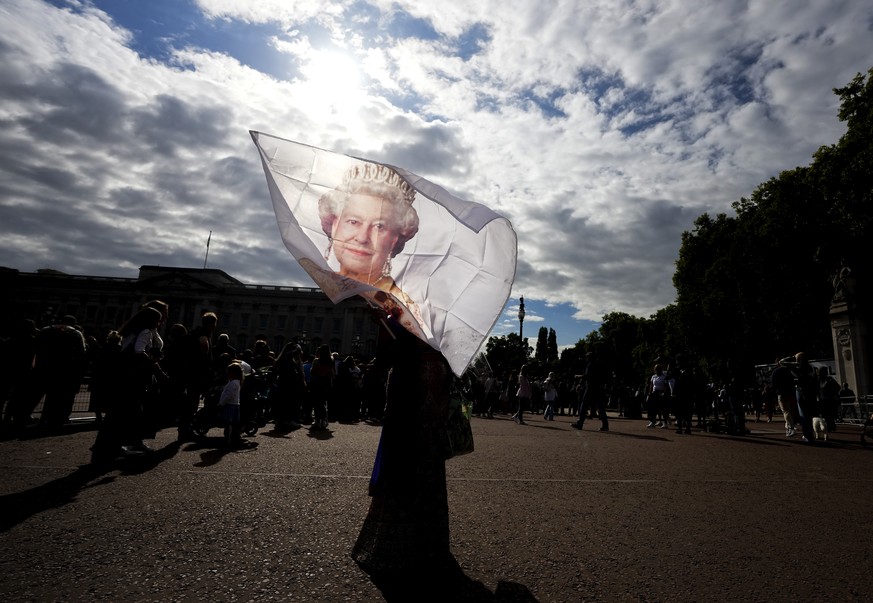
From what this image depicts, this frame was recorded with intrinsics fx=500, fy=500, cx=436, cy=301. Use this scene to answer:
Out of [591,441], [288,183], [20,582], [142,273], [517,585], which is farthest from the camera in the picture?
[142,273]

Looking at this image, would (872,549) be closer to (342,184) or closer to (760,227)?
A: (342,184)

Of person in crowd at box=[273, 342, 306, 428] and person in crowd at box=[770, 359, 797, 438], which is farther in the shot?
person in crowd at box=[770, 359, 797, 438]

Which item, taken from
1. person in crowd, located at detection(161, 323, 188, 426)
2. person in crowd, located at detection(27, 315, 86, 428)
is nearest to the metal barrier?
person in crowd, located at detection(161, 323, 188, 426)

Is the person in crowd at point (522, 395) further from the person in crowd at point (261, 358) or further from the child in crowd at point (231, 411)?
the child in crowd at point (231, 411)

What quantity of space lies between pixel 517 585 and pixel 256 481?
3485 mm

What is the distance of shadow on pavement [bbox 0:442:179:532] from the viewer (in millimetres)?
3812

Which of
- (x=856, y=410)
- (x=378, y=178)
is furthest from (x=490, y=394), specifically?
(x=378, y=178)

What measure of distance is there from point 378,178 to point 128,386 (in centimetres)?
492

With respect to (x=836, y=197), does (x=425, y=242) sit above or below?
below

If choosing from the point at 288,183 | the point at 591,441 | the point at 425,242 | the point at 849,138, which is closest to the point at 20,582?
the point at 288,183

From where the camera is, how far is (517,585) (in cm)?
281

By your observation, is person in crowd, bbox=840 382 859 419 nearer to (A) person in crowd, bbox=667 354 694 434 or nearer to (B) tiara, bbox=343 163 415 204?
(A) person in crowd, bbox=667 354 694 434

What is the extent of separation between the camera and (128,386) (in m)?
6.16

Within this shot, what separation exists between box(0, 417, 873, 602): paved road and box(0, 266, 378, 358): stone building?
90602mm
